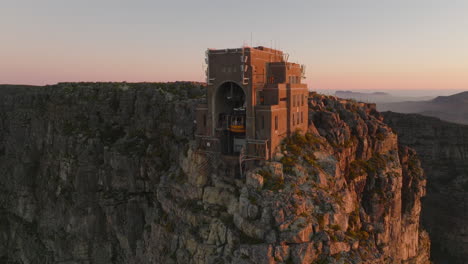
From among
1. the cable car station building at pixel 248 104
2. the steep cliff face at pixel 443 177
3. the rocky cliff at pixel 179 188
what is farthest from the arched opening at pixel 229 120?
the steep cliff face at pixel 443 177

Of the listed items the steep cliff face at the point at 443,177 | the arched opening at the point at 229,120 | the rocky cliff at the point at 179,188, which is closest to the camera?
the rocky cliff at the point at 179,188

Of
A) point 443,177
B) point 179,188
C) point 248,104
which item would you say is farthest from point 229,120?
point 443,177

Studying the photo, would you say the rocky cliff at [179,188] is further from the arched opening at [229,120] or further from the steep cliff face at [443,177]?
the steep cliff face at [443,177]

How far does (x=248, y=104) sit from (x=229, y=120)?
18.6 feet

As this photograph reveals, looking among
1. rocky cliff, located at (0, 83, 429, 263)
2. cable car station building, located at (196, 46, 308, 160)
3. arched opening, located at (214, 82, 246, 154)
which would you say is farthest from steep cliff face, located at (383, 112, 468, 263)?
arched opening, located at (214, 82, 246, 154)

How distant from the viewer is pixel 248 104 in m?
51.4

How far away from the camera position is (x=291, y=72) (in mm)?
60531

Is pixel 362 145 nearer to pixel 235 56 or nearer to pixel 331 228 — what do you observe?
pixel 331 228

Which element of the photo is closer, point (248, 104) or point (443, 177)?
point (248, 104)

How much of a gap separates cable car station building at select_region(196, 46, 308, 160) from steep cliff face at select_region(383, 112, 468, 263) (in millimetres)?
78651

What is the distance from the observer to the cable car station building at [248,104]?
51.2 meters

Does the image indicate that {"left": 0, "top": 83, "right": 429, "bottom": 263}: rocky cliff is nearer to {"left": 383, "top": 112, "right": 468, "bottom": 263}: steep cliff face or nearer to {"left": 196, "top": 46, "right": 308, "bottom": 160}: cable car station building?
{"left": 196, "top": 46, "right": 308, "bottom": 160}: cable car station building

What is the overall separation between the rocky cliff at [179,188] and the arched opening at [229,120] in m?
3.35

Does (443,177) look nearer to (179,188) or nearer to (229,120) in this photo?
(229,120)
